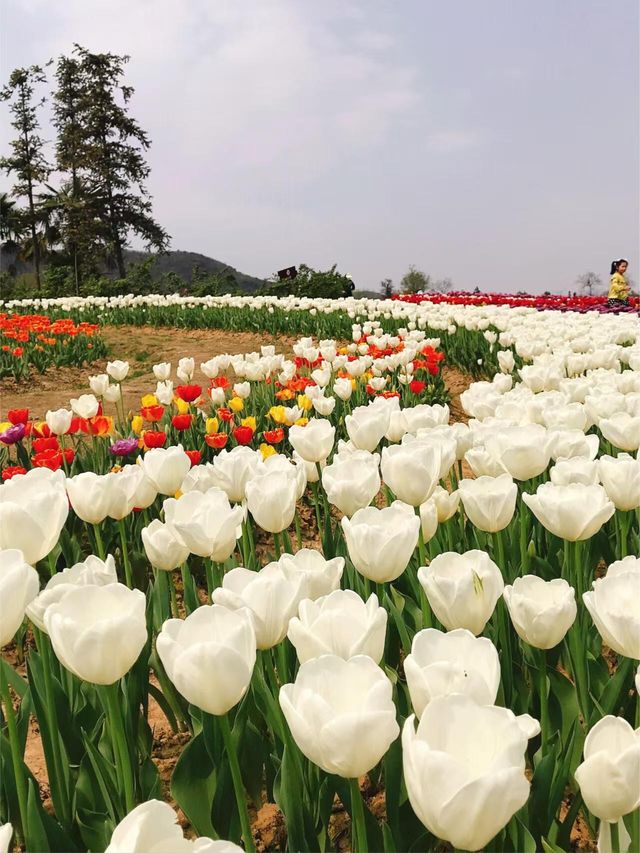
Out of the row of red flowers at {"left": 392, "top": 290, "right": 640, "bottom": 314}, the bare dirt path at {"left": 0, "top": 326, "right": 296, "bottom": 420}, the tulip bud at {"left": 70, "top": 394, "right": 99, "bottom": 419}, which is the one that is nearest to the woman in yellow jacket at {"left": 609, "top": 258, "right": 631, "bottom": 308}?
the row of red flowers at {"left": 392, "top": 290, "right": 640, "bottom": 314}

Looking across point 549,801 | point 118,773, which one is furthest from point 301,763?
point 549,801

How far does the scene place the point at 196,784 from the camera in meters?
1.28

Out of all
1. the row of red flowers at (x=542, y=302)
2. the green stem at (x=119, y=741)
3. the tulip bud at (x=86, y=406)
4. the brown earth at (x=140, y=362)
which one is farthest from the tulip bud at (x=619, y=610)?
the row of red flowers at (x=542, y=302)

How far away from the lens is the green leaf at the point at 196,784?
1.26 m

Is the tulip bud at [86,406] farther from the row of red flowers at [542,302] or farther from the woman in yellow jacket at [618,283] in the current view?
the woman in yellow jacket at [618,283]

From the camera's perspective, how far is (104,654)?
111cm

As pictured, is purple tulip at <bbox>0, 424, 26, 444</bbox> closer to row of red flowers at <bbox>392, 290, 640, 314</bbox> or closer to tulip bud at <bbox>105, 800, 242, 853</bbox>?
tulip bud at <bbox>105, 800, 242, 853</bbox>

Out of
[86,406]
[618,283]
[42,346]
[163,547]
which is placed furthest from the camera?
[618,283]

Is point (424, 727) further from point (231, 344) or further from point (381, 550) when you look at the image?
point (231, 344)

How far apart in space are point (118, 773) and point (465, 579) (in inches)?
29.6

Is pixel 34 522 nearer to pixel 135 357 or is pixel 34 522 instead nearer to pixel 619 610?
pixel 619 610

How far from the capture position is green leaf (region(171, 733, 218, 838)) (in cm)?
126

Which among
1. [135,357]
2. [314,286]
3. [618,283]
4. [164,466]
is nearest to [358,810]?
[164,466]

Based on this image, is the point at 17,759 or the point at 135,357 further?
the point at 135,357
